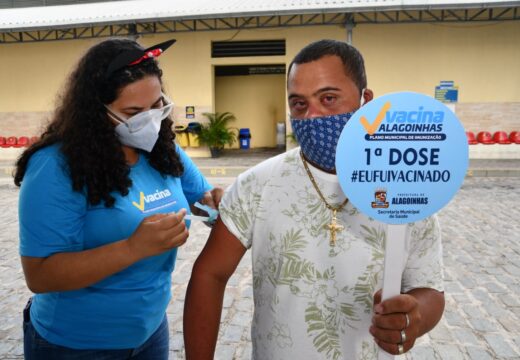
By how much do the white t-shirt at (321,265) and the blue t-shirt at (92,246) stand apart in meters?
0.49

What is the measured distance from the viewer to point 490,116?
Result: 1331 centimetres

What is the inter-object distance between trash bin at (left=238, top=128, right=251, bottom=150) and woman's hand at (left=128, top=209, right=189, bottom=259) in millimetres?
14357

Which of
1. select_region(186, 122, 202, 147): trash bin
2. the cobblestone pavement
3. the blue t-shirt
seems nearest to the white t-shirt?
the blue t-shirt

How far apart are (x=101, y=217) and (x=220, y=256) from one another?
488mm

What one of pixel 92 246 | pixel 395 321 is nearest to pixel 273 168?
pixel 395 321

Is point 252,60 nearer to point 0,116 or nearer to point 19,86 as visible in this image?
point 19,86

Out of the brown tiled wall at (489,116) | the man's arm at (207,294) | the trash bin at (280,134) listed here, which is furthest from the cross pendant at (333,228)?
the trash bin at (280,134)

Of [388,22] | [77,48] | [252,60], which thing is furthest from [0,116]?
[388,22]

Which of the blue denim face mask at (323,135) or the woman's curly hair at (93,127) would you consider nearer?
the blue denim face mask at (323,135)

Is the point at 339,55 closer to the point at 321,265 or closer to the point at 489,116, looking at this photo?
the point at 321,265

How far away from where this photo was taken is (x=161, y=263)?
166 cm

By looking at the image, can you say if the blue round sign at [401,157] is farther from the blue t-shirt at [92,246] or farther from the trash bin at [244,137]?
the trash bin at [244,137]

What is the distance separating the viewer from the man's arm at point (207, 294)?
1.26 metres

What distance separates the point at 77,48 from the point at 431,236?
15.4 m
